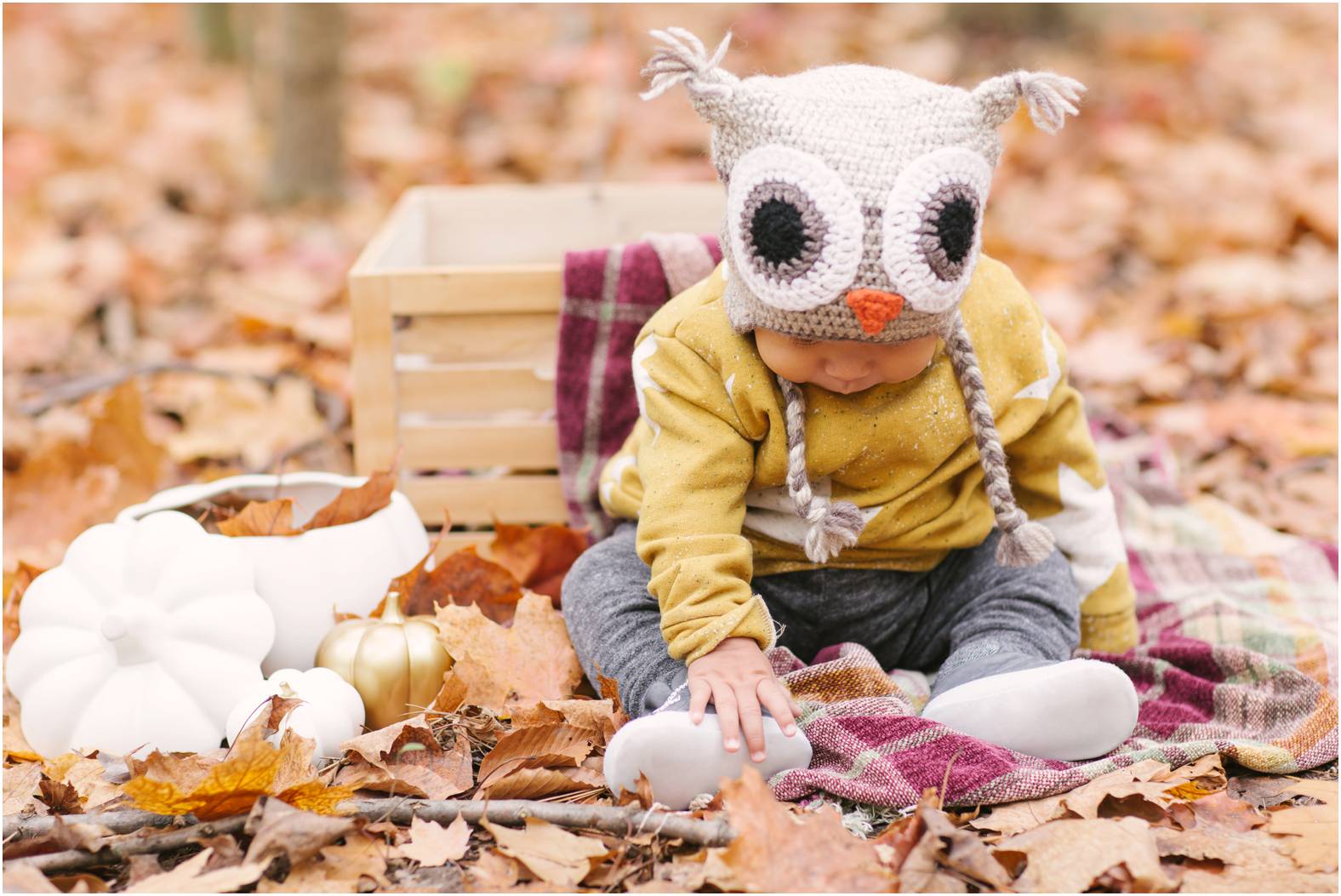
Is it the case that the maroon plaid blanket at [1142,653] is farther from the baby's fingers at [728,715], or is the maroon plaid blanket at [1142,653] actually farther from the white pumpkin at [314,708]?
the white pumpkin at [314,708]

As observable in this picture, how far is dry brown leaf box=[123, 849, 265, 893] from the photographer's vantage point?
1.16 meters

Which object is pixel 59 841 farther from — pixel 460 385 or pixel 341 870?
pixel 460 385

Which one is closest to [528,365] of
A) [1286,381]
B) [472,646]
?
[472,646]

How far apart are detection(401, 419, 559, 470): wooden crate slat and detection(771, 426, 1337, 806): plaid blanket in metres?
0.61

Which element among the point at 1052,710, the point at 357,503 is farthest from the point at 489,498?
the point at 1052,710

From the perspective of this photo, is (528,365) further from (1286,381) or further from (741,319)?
(1286,381)

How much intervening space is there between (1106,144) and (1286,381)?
1891 mm

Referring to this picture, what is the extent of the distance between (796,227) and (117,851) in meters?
0.90

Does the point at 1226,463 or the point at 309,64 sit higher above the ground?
the point at 309,64

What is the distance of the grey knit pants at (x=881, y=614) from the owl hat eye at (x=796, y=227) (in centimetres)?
45

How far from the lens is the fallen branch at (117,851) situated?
1.22m

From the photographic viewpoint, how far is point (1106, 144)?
172 inches

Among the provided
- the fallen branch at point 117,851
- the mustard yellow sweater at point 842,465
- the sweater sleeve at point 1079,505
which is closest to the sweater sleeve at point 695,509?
the mustard yellow sweater at point 842,465

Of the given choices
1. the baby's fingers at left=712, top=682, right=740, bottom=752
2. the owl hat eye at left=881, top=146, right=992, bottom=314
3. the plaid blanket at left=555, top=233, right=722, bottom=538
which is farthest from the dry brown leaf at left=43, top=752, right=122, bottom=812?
the owl hat eye at left=881, top=146, right=992, bottom=314
